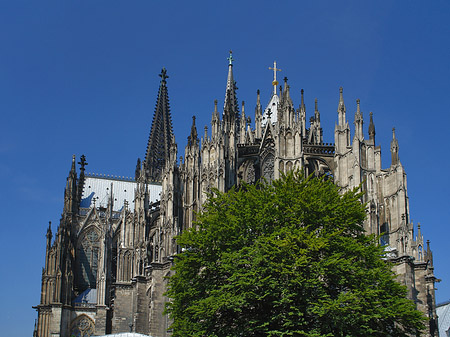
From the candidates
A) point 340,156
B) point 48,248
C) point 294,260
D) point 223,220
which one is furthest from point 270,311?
point 48,248

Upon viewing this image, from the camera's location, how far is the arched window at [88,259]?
63.3 m

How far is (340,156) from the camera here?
45688 millimetres

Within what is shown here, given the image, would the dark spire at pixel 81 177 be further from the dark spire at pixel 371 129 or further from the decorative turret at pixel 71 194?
the dark spire at pixel 371 129

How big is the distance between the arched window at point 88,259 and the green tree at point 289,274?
102ft

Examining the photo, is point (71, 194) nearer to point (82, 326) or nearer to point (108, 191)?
point (108, 191)

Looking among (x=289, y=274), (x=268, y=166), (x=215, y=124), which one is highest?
(x=215, y=124)

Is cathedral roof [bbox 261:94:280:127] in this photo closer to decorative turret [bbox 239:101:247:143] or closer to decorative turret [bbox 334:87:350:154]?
decorative turret [bbox 239:101:247:143]

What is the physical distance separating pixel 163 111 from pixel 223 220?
2297 inches

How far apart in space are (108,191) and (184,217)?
26070mm

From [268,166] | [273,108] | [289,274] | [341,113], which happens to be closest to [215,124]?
[268,166]

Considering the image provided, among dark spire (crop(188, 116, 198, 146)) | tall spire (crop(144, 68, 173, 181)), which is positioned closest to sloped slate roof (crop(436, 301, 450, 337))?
dark spire (crop(188, 116, 198, 146))

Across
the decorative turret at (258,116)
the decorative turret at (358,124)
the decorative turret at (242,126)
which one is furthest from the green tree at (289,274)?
the decorative turret at (258,116)

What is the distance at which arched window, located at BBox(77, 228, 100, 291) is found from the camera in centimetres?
6328

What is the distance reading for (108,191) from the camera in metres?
72.6
